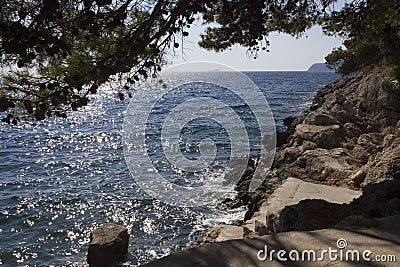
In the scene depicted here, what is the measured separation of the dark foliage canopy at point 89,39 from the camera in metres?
3.38

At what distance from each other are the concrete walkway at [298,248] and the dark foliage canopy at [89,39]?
6.32 feet

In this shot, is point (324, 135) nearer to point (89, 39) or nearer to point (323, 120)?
point (323, 120)

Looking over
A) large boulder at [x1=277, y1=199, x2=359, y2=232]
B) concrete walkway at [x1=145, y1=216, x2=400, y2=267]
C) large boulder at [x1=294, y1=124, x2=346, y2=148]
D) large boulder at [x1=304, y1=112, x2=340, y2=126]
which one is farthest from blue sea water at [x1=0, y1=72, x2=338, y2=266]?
large boulder at [x1=304, y1=112, x2=340, y2=126]

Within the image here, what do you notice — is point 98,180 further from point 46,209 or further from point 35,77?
point 35,77

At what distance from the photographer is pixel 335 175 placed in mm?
9320

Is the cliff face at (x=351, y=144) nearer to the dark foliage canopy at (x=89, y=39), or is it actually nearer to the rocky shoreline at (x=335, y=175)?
the rocky shoreline at (x=335, y=175)

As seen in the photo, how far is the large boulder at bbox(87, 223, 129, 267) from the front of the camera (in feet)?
25.4

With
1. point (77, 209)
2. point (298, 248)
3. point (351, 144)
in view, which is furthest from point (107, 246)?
point (351, 144)

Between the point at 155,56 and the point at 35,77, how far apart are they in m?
1.56

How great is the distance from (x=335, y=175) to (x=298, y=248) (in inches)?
273

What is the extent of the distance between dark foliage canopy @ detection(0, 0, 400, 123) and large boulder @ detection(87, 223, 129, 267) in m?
4.21

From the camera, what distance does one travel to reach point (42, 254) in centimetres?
855

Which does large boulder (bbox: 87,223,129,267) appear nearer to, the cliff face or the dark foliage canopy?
the dark foliage canopy

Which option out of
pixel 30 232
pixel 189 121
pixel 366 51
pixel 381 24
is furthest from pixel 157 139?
pixel 381 24
